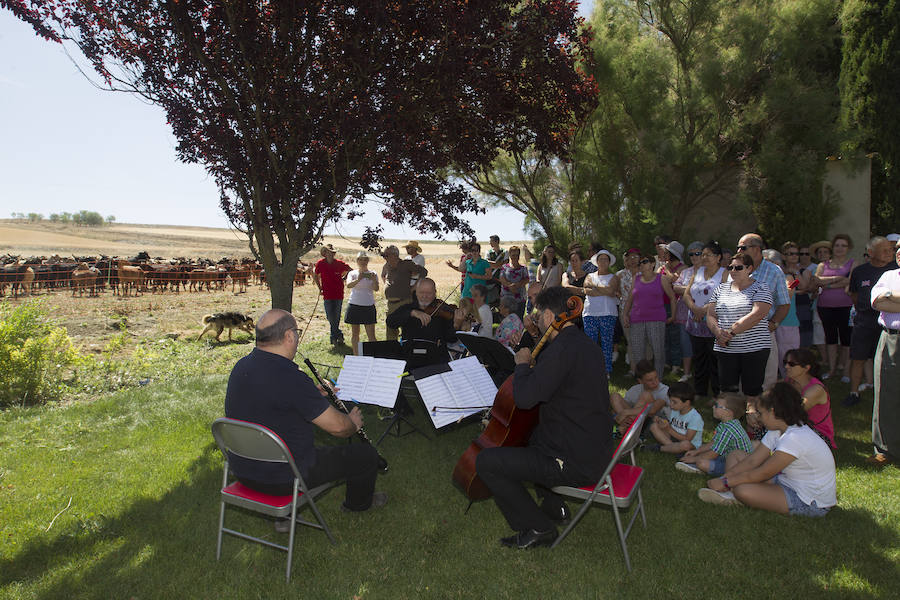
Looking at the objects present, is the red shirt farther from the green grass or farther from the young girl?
the young girl

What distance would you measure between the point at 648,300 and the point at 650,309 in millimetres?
122

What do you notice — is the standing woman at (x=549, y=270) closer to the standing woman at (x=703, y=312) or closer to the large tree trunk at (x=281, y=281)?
the standing woman at (x=703, y=312)

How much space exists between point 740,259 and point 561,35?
2966 millimetres

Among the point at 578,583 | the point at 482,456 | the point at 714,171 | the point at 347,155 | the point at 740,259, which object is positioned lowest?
the point at 578,583

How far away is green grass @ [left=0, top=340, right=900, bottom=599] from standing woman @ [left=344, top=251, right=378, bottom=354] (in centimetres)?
389

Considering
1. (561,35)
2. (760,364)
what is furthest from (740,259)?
(561,35)

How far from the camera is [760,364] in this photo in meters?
5.48

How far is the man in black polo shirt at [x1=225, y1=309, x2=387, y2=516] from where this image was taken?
3.38 meters

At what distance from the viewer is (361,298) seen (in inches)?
359

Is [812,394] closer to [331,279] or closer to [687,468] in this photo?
[687,468]

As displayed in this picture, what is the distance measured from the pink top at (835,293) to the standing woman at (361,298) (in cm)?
647

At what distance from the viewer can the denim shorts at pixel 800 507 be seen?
3990 millimetres

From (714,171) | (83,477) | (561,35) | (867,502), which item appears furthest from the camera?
(714,171)

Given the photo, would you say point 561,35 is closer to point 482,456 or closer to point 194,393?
point 482,456
